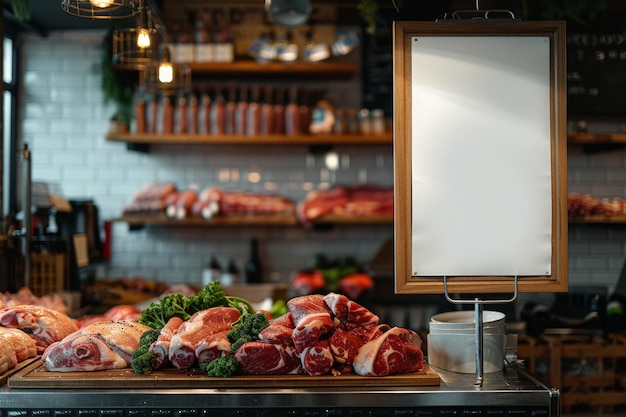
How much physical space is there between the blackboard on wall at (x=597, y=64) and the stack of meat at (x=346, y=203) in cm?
175

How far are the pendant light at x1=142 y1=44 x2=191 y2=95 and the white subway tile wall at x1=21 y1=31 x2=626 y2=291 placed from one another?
1316mm

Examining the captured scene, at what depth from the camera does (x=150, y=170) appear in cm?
687

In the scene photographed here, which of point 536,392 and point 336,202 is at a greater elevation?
point 336,202

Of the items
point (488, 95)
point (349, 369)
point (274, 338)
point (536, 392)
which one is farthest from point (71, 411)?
point (488, 95)

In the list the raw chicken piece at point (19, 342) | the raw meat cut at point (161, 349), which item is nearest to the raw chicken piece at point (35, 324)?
the raw chicken piece at point (19, 342)

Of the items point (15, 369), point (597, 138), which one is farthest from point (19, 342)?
point (597, 138)

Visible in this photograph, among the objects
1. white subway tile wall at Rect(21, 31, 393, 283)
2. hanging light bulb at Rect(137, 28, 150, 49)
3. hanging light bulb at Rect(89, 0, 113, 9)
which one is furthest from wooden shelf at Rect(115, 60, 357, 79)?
hanging light bulb at Rect(89, 0, 113, 9)

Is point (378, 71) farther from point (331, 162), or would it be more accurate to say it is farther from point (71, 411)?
point (71, 411)

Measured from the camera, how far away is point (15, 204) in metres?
6.46

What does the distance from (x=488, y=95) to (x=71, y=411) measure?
1753 millimetres

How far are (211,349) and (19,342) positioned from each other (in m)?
0.81

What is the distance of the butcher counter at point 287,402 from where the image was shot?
2523 millimetres

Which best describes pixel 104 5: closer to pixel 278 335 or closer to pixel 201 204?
pixel 278 335

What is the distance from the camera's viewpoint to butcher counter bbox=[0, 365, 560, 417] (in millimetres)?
2523
